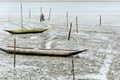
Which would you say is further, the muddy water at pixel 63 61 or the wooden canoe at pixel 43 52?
the wooden canoe at pixel 43 52

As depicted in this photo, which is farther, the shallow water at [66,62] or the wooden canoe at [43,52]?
the wooden canoe at [43,52]

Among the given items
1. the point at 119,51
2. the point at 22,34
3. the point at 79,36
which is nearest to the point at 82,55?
the point at 119,51

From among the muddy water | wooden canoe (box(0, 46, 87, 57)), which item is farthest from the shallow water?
wooden canoe (box(0, 46, 87, 57))

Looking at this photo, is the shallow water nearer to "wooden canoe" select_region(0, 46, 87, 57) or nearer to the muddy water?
the muddy water

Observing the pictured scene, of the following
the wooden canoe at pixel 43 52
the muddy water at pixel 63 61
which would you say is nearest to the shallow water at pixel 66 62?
the muddy water at pixel 63 61

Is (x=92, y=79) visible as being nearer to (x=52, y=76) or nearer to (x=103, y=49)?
(x=52, y=76)

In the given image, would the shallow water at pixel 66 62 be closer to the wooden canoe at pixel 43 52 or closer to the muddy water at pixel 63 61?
the muddy water at pixel 63 61

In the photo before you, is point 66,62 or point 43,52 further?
point 43,52

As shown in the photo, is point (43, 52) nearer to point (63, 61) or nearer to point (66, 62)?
point (63, 61)

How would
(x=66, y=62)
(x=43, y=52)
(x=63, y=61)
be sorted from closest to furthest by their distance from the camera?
(x=66, y=62)
(x=63, y=61)
(x=43, y=52)

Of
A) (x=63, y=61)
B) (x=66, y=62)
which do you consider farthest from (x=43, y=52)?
(x=66, y=62)

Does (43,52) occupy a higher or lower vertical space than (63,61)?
higher

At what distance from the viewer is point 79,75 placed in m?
19.2

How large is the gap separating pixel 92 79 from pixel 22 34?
62.0 feet
